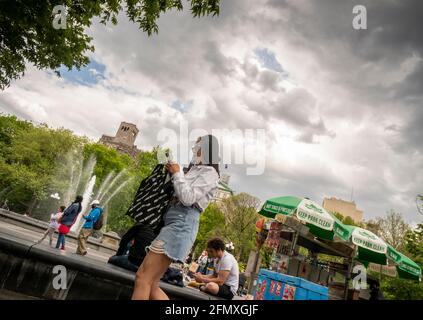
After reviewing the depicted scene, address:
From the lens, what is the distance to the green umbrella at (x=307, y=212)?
701 centimetres

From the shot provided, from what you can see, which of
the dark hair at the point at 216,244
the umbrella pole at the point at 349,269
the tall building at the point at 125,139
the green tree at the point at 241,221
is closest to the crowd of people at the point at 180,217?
the dark hair at the point at 216,244

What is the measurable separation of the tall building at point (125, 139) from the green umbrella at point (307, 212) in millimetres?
105762

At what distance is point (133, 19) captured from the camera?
255 inches

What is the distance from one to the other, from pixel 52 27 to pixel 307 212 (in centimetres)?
723

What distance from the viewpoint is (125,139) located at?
4486 inches

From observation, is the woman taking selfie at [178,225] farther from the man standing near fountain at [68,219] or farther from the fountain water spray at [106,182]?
the fountain water spray at [106,182]

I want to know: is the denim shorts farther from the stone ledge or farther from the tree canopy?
the tree canopy

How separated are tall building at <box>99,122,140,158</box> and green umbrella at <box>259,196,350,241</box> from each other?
10576 cm

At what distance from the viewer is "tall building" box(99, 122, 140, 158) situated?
4327 inches

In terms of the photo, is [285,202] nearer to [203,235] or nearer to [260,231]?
[260,231]
